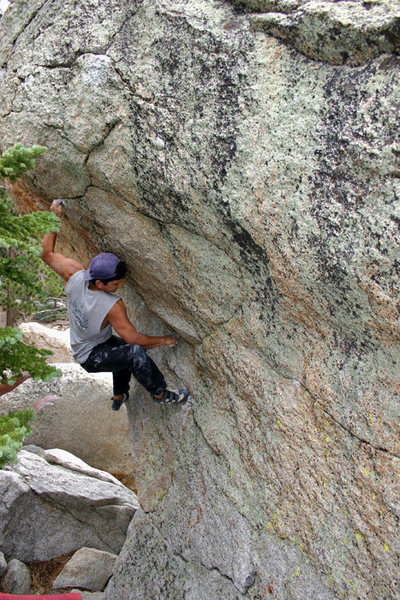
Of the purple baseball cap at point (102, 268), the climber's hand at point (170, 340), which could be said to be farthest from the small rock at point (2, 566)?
the purple baseball cap at point (102, 268)

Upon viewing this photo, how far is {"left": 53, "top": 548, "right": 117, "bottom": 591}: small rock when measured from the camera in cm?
698

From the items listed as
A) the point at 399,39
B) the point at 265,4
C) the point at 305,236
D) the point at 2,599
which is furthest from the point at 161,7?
the point at 2,599

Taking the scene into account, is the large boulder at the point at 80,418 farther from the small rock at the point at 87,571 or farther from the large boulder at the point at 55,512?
the small rock at the point at 87,571

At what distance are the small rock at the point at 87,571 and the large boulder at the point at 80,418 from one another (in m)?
2.35

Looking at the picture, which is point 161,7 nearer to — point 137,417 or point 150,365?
point 150,365

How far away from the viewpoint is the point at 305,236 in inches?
164

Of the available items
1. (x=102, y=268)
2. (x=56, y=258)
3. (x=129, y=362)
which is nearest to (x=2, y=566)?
(x=129, y=362)

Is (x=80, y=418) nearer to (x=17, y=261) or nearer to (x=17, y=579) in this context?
(x=17, y=579)

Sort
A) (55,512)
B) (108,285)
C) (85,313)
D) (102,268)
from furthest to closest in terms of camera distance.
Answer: (55,512), (85,313), (108,285), (102,268)

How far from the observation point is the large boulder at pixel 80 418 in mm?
9305

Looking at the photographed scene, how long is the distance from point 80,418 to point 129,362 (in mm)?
4121

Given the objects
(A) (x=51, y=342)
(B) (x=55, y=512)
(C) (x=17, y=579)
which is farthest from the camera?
(A) (x=51, y=342)

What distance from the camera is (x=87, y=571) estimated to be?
7.10 m

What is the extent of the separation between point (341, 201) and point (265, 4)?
1.67m
